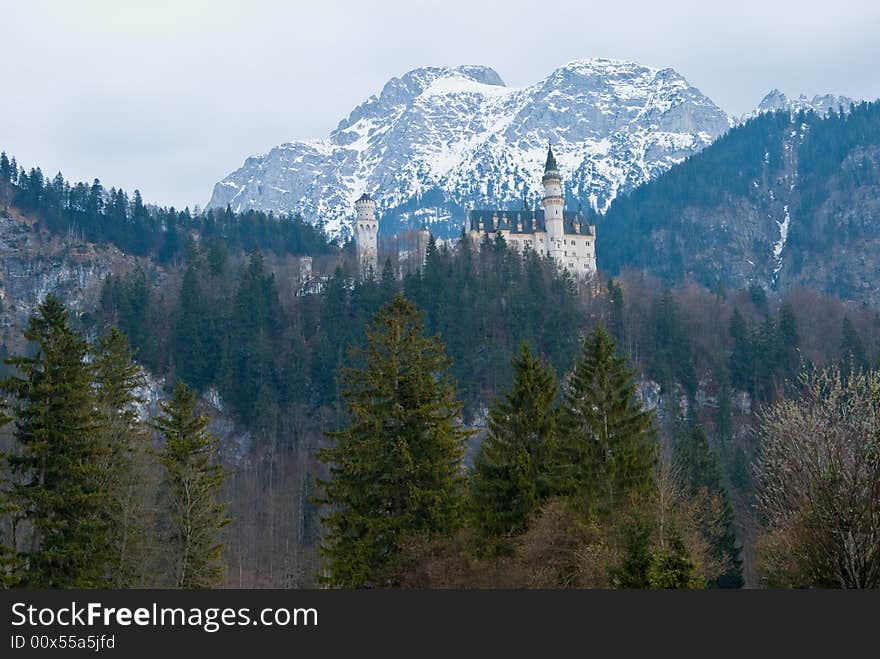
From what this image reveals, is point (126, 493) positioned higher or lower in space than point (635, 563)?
higher

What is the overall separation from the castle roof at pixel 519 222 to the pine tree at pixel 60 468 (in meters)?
135

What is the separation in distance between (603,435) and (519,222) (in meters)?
135

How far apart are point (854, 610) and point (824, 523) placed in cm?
591

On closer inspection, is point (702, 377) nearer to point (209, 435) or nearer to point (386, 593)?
point (209, 435)

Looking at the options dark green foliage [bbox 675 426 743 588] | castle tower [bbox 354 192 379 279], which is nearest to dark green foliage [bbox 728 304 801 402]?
dark green foliage [bbox 675 426 743 588]

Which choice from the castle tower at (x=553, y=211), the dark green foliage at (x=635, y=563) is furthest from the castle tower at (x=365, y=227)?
the dark green foliage at (x=635, y=563)

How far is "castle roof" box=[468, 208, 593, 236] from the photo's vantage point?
16450 centimetres

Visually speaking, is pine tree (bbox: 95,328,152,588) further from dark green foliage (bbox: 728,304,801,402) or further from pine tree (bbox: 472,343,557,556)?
dark green foliage (bbox: 728,304,801,402)

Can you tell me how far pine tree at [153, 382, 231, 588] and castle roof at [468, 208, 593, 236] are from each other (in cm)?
13103

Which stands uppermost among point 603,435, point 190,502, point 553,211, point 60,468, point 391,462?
point 553,211

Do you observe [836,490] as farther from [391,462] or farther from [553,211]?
[553,211]

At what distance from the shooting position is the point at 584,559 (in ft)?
91.8

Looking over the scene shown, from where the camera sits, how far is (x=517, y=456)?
1287 inches

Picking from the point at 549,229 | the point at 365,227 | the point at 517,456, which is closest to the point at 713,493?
the point at 517,456
